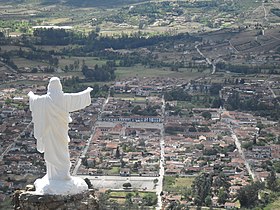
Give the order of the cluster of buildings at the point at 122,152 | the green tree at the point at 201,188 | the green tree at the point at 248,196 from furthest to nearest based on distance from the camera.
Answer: the cluster of buildings at the point at 122,152 < the green tree at the point at 201,188 < the green tree at the point at 248,196

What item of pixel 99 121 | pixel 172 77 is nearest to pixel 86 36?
pixel 172 77

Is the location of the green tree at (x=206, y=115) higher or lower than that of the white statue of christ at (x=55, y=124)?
lower

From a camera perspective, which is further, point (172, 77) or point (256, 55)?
point (256, 55)

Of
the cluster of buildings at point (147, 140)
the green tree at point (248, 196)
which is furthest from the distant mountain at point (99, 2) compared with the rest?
the green tree at point (248, 196)

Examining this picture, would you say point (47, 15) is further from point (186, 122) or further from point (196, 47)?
point (186, 122)

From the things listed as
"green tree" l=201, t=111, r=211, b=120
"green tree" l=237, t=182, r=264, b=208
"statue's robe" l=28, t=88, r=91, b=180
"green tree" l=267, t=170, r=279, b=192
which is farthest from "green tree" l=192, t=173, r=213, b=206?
"statue's robe" l=28, t=88, r=91, b=180

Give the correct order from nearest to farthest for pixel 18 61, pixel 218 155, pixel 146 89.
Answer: pixel 218 155
pixel 146 89
pixel 18 61

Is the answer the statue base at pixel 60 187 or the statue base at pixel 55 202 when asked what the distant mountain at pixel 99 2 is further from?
the statue base at pixel 55 202
